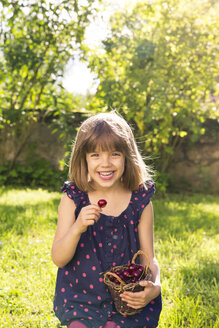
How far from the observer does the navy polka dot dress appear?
170 cm

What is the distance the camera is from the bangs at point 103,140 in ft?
5.80

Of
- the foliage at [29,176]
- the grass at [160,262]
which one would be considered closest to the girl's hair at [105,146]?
the grass at [160,262]

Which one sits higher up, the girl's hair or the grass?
the girl's hair

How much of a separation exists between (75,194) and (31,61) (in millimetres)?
4270

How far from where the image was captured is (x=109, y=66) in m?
5.16

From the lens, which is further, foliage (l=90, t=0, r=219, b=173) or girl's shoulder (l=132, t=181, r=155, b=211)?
foliage (l=90, t=0, r=219, b=173)

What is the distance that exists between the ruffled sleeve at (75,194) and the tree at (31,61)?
3505 millimetres

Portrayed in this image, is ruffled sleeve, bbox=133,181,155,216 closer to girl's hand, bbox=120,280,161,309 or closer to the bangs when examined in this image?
the bangs

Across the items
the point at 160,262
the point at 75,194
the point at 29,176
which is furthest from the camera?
the point at 29,176

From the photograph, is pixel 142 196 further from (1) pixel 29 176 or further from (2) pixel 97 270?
(1) pixel 29 176

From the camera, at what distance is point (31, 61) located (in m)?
5.66

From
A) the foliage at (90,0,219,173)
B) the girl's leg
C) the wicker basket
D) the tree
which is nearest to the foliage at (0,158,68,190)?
the tree

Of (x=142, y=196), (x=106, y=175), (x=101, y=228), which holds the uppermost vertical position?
(x=106, y=175)

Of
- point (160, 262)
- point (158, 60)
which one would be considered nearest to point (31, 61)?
point (158, 60)
